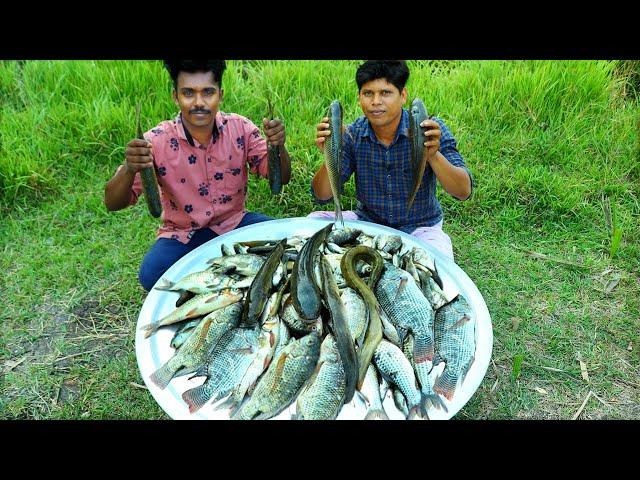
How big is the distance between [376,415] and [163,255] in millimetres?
1826

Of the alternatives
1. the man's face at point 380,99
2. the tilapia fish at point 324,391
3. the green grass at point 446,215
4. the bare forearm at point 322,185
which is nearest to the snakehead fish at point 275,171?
the bare forearm at point 322,185

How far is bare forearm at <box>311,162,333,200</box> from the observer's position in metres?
3.61

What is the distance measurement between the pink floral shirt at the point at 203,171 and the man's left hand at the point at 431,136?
1091 millimetres

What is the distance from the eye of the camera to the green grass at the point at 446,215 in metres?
3.48

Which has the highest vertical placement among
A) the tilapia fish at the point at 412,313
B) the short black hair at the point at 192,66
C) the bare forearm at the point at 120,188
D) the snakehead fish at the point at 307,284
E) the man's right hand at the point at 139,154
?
the short black hair at the point at 192,66

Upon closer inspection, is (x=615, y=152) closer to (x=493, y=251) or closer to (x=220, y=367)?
(x=493, y=251)

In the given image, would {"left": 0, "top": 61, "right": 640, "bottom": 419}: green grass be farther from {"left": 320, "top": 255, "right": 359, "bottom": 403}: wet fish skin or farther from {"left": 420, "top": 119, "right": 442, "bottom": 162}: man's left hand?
{"left": 420, "top": 119, "right": 442, "bottom": 162}: man's left hand

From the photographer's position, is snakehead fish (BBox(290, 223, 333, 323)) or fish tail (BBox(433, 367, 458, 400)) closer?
fish tail (BBox(433, 367, 458, 400))

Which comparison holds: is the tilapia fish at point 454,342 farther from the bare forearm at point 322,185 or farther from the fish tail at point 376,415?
the bare forearm at point 322,185

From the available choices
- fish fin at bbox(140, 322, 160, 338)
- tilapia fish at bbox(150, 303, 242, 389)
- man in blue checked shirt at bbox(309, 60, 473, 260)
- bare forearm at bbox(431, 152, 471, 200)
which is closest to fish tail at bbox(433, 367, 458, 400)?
tilapia fish at bbox(150, 303, 242, 389)

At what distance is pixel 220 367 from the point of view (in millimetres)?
2625

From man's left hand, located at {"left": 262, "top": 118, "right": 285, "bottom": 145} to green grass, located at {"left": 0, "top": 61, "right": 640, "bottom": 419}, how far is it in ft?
5.08

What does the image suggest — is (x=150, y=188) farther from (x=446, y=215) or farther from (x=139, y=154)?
(x=446, y=215)

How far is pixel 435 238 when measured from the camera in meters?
3.66
